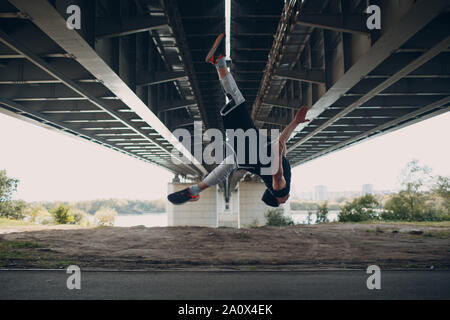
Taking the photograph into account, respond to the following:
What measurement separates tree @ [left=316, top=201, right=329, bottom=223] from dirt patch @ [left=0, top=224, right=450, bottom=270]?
53.3 ft

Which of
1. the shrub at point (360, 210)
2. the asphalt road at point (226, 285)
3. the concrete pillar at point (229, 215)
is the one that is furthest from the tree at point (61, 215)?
the concrete pillar at point (229, 215)

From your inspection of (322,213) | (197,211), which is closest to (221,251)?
(322,213)

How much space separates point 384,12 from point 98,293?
952cm

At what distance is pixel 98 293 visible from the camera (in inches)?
256

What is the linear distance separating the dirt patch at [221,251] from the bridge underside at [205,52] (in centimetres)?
597

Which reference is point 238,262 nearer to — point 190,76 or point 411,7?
point 190,76

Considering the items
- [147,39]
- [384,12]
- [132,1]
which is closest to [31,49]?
[132,1]

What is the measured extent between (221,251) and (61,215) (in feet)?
82.1

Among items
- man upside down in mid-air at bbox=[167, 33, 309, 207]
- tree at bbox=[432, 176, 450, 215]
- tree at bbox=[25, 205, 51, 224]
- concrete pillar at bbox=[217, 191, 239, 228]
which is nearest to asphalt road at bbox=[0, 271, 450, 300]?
man upside down in mid-air at bbox=[167, 33, 309, 207]

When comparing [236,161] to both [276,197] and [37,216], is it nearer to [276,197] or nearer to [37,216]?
[276,197]

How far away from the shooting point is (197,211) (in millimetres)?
53906

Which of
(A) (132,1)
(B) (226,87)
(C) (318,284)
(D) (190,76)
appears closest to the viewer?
(B) (226,87)

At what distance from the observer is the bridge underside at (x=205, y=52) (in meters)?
7.89

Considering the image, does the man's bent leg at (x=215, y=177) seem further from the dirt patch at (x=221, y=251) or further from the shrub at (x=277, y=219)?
the shrub at (x=277, y=219)
